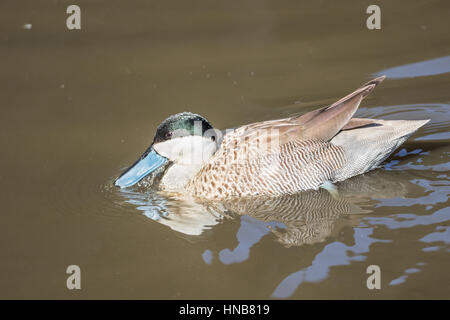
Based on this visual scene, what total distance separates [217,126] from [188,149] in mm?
1289

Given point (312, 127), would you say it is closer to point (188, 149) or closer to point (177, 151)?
point (188, 149)

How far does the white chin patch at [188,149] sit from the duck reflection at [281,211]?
0.39m

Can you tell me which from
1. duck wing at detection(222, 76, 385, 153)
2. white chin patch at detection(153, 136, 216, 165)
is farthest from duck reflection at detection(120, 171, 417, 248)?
duck wing at detection(222, 76, 385, 153)

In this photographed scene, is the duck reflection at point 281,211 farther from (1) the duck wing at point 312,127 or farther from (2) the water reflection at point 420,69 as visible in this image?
(2) the water reflection at point 420,69

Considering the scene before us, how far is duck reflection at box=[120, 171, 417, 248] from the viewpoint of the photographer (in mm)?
5125

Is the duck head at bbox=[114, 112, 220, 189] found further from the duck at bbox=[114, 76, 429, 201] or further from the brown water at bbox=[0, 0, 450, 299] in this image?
the brown water at bbox=[0, 0, 450, 299]

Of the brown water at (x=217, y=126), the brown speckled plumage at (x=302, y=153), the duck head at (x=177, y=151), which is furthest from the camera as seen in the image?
the duck head at (x=177, y=151)

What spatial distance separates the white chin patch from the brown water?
0.47 metres

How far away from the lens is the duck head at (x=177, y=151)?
19.9 ft

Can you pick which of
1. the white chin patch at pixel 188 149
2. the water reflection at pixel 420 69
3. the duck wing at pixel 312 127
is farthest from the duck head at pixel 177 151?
the water reflection at pixel 420 69

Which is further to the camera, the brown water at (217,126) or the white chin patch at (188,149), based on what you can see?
the white chin patch at (188,149)

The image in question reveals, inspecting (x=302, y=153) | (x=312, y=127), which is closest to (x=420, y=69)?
(x=312, y=127)

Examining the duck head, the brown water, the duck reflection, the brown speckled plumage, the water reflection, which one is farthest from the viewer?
the water reflection
